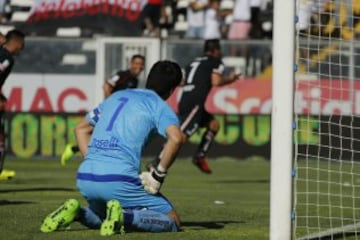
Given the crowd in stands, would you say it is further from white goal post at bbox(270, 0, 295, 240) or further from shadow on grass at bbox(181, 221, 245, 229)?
white goal post at bbox(270, 0, 295, 240)

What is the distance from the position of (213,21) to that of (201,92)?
7.59m

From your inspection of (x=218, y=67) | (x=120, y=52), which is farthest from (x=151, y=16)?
(x=218, y=67)

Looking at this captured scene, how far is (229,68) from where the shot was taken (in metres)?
27.2

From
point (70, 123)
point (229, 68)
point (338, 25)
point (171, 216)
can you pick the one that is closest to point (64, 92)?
point (70, 123)

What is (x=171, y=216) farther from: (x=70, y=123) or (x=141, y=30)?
(x=141, y=30)

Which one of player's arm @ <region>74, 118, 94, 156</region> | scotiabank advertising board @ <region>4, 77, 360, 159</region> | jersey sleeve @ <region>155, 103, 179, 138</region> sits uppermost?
jersey sleeve @ <region>155, 103, 179, 138</region>

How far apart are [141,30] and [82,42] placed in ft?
4.93

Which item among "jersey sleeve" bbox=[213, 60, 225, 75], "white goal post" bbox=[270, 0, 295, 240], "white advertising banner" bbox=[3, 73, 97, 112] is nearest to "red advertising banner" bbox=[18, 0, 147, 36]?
"white advertising banner" bbox=[3, 73, 97, 112]

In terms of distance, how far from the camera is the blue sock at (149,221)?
10.5 meters

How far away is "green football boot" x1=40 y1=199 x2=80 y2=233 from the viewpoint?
10.3 meters

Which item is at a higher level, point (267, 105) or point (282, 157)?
point (282, 157)

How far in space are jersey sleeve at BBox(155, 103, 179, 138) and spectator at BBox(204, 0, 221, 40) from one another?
58.8ft

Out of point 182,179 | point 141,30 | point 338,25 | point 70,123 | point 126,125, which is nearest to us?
point 126,125

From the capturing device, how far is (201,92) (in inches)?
843
